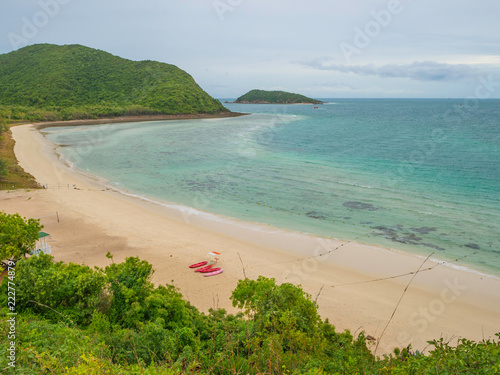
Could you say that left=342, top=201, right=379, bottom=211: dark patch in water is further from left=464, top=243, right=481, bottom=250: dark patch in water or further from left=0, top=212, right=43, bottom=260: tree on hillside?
left=0, top=212, right=43, bottom=260: tree on hillside

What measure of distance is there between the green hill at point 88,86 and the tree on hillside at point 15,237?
284 ft

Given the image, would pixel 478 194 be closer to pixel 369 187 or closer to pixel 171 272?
pixel 369 187

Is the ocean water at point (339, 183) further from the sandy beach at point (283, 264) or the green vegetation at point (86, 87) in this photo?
the green vegetation at point (86, 87)

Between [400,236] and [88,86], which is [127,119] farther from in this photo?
[400,236]

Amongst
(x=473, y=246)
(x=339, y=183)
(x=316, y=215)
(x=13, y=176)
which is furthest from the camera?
(x=339, y=183)

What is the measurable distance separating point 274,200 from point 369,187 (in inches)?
403

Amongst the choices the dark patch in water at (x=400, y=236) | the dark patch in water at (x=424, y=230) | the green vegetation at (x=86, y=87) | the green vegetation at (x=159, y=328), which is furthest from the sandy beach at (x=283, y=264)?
the green vegetation at (x=86, y=87)

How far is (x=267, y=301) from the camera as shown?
988 cm

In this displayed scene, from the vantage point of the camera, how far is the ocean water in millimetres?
21641

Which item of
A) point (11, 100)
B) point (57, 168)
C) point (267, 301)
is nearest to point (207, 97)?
point (11, 100)

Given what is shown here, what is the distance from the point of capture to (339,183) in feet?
109

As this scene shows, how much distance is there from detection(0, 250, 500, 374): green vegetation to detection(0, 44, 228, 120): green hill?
9310cm

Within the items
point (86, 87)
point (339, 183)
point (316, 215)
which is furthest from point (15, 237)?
point (86, 87)

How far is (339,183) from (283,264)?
17.9m
